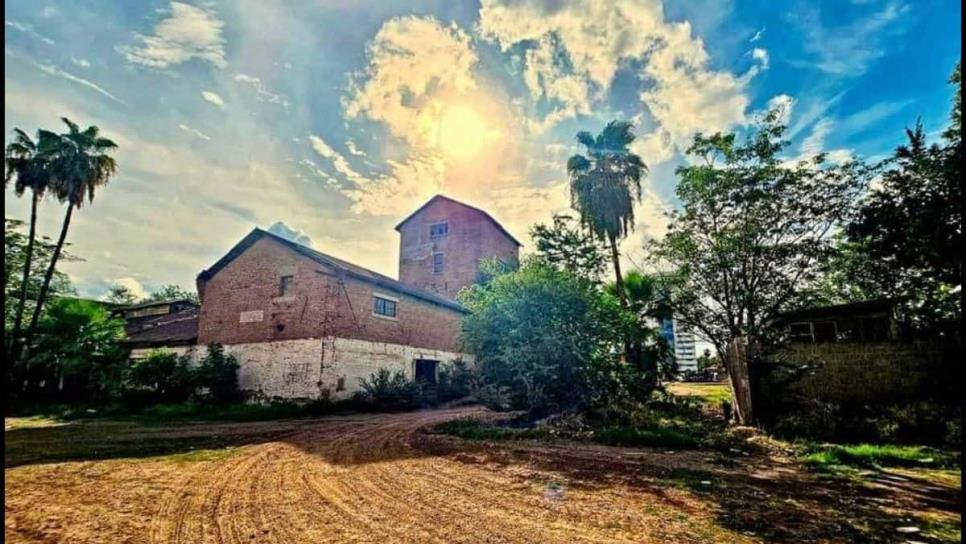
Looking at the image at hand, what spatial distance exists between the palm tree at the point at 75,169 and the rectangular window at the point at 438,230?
1922cm

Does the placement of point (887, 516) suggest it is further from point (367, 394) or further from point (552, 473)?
point (367, 394)

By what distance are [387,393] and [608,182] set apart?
13.4 meters

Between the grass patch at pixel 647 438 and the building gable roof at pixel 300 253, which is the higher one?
the building gable roof at pixel 300 253

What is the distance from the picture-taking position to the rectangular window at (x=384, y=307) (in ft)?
67.6

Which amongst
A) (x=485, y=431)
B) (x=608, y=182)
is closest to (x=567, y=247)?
(x=608, y=182)

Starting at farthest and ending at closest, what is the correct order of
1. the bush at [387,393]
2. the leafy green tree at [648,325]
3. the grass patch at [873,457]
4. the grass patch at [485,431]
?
the leafy green tree at [648,325] → the bush at [387,393] → the grass patch at [485,431] → the grass patch at [873,457]

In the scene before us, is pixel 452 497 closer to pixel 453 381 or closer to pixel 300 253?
pixel 300 253

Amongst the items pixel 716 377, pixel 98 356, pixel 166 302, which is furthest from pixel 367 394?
pixel 716 377

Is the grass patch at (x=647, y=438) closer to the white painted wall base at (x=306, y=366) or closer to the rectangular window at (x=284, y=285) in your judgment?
the white painted wall base at (x=306, y=366)

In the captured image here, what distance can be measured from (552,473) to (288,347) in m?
14.4

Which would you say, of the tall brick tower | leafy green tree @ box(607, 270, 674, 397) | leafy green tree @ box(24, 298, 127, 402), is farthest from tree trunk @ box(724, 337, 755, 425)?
leafy green tree @ box(24, 298, 127, 402)

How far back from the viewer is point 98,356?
19250mm

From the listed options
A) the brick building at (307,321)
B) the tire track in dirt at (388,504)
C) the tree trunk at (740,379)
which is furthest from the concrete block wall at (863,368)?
the brick building at (307,321)

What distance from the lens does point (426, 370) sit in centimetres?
2375
